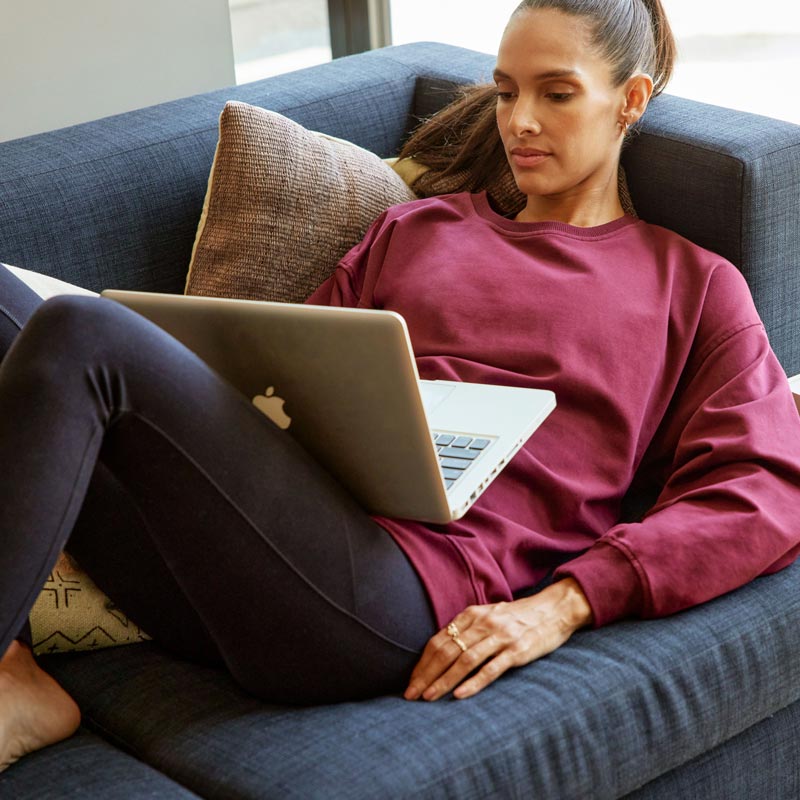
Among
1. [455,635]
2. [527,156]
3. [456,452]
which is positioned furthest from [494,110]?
[455,635]

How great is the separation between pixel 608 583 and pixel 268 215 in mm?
815

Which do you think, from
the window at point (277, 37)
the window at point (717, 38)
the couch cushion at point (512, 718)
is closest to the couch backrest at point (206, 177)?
the couch cushion at point (512, 718)

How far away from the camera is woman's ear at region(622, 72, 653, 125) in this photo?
71.6 inches

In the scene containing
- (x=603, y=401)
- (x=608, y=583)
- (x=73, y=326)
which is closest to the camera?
(x=73, y=326)

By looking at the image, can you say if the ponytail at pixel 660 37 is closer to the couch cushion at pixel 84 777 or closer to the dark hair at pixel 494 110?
the dark hair at pixel 494 110

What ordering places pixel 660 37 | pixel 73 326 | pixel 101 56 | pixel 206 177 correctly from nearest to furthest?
pixel 73 326, pixel 660 37, pixel 206 177, pixel 101 56

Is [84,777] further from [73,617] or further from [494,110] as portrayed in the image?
[494,110]

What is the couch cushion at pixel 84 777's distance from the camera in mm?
1295

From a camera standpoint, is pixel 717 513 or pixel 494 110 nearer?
pixel 717 513

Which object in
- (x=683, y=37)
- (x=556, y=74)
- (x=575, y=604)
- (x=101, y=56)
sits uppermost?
(x=556, y=74)

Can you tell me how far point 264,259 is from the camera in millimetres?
1939

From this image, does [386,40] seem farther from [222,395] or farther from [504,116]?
[222,395]

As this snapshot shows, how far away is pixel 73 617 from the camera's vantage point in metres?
1.54

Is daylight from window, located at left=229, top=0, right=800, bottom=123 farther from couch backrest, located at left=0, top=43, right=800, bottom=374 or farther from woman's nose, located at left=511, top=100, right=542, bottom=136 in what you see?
woman's nose, located at left=511, top=100, right=542, bottom=136
